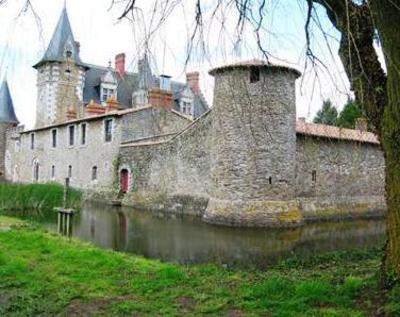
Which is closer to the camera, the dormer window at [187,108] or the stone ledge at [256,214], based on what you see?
the stone ledge at [256,214]

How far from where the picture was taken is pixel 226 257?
9164mm

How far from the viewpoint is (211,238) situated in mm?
11812

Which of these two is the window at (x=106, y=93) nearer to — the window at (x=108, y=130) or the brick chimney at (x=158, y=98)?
the window at (x=108, y=130)

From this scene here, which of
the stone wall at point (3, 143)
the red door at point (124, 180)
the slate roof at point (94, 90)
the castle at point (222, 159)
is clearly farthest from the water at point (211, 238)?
the stone wall at point (3, 143)

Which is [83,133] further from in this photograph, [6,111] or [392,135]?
[392,135]

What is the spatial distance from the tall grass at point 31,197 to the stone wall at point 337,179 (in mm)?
7741

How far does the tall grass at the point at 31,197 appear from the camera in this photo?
49.7ft

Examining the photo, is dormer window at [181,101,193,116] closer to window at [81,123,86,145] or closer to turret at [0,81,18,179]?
window at [81,123,86,145]

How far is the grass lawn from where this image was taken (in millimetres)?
3621

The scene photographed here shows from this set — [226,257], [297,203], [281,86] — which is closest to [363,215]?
[297,203]

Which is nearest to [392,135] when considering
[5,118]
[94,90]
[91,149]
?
[91,149]

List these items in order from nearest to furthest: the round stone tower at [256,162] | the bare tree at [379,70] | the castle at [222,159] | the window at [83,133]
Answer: the bare tree at [379,70] < the round stone tower at [256,162] < the castle at [222,159] < the window at [83,133]

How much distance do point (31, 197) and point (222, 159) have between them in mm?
5925

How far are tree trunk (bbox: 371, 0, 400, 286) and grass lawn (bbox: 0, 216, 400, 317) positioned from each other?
0.77 feet
